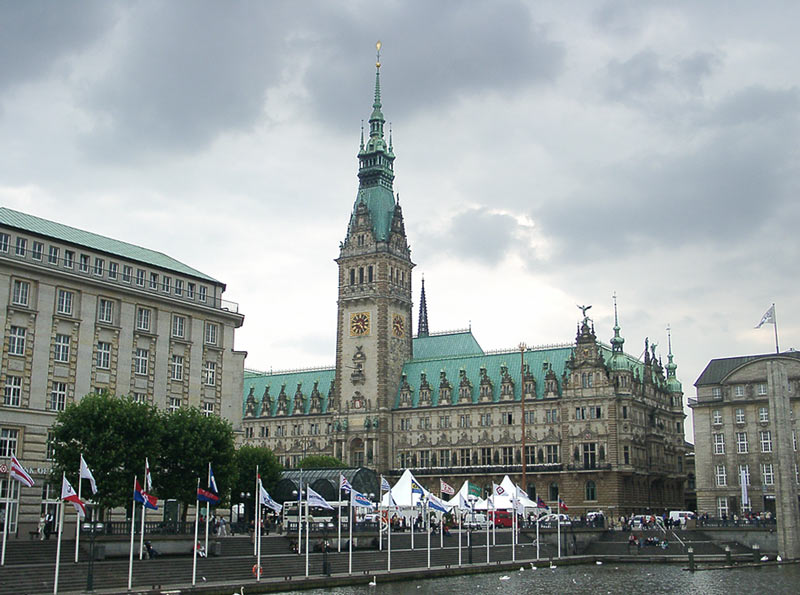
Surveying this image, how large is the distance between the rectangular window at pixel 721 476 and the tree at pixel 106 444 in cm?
8326

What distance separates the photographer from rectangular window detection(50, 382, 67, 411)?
84681 millimetres

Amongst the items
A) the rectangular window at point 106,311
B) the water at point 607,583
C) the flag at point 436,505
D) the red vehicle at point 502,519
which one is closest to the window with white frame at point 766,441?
the red vehicle at point 502,519

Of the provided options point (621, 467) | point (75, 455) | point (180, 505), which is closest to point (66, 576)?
point (75, 455)

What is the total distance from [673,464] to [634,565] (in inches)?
2616

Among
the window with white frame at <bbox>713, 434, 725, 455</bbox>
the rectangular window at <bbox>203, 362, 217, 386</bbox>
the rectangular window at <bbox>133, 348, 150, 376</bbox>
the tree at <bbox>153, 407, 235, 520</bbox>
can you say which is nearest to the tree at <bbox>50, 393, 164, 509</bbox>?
the tree at <bbox>153, 407, 235, 520</bbox>

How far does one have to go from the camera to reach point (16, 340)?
271 ft

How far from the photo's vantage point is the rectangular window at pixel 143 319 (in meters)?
93.1

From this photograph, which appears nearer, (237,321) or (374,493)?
(237,321)

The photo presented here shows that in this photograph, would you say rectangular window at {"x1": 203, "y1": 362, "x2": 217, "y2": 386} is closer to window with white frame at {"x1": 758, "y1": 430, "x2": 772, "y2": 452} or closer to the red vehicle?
the red vehicle

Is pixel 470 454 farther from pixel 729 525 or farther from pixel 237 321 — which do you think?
pixel 237 321

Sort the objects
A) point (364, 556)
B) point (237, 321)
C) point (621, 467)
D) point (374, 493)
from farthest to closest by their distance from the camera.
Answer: point (621, 467) → point (374, 493) → point (237, 321) → point (364, 556)

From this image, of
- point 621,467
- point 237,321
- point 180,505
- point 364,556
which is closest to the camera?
point 364,556

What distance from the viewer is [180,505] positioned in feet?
311

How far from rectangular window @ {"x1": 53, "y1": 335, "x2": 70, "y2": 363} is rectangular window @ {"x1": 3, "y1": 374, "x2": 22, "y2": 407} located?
4.17m
